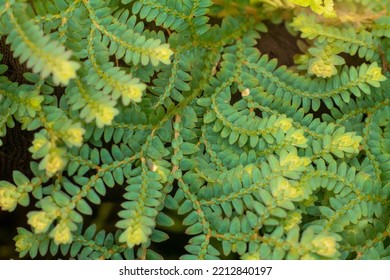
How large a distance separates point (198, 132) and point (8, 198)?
1.33 ft

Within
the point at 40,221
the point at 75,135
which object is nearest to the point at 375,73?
the point at 75,135

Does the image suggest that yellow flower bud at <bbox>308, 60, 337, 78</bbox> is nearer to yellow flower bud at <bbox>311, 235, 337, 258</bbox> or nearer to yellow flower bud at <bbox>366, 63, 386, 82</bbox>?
yellow flower bud at <bbox>366, 63, 386, 82</bbox>

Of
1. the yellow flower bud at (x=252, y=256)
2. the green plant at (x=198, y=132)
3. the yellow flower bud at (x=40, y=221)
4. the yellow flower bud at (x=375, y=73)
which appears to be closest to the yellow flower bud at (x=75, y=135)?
the green plant at (x=198, y=132)

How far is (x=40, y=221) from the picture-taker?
93 cm

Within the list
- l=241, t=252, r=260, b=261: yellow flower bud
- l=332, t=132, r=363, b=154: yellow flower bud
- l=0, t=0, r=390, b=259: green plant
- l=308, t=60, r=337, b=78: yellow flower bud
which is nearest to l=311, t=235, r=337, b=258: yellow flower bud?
l=0, t=0, r=390, b=259: green plant

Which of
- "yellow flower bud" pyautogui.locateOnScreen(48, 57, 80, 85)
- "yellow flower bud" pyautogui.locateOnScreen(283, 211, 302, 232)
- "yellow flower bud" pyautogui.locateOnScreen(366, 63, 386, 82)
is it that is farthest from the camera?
"yellow flower bud" pyautogui.locateOnScreen(366, 63, 386, 82)

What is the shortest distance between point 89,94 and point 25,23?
0.54 ft

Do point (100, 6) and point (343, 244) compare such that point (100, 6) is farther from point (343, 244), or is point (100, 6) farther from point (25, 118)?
point (343, 244)

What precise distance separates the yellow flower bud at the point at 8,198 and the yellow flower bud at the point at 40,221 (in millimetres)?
45

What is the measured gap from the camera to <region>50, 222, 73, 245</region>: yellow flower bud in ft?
3.03

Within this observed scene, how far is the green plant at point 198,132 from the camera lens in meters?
0.95

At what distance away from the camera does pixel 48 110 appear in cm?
98
